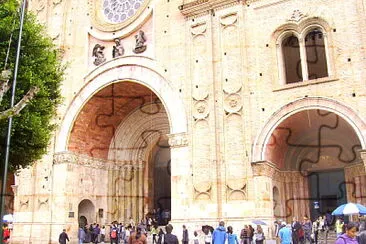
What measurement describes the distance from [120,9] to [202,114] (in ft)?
29.5

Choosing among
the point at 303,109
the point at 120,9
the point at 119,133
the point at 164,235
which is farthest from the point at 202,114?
the point at 164,235

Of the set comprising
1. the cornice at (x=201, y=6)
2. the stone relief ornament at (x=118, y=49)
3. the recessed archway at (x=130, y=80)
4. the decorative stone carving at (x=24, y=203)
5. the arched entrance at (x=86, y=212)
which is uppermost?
the cornice at (x=201, y=6)

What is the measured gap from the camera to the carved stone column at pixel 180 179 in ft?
63.7

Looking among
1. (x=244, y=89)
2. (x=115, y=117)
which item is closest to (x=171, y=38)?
(x=244, y=89)

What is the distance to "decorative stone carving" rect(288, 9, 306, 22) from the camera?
743 inches

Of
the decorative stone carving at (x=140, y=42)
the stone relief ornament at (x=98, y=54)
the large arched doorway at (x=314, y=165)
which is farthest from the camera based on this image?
the stone relief ornament at (x=98, y=54)

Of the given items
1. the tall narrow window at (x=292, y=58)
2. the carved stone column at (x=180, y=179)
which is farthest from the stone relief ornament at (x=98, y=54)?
the tall narrow window at (x=292, y=58)

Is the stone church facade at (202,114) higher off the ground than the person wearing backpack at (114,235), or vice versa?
the stone church facade at (202,114)

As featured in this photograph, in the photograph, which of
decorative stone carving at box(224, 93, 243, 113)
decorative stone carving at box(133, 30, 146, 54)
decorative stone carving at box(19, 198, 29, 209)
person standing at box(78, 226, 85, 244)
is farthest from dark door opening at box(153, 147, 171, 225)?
decorative stone carving at box(224, 93, 243, 113)

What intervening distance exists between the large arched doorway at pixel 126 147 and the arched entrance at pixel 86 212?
0.43 meters

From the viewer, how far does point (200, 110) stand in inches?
794

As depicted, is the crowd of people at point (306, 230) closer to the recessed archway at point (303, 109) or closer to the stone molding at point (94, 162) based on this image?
the recessed archway at point (303, 109)

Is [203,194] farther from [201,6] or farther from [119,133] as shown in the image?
[119,133]

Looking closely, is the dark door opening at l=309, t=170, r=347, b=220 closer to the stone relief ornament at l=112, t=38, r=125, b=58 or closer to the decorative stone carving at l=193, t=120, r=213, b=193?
the decorative stone carving at l=193, t=120, r=213, b=193
